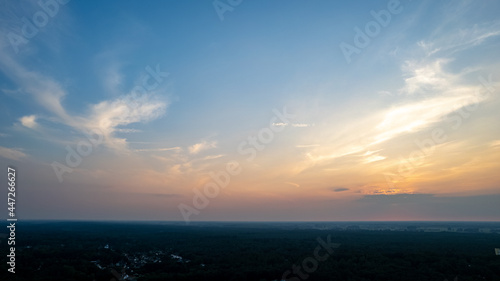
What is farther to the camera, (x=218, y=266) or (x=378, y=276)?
(x=218, y=266)

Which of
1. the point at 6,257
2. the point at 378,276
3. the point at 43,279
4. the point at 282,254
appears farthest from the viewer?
the point at 282,254

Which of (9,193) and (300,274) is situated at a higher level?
(9,193)

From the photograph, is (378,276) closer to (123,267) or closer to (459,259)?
(459,259)

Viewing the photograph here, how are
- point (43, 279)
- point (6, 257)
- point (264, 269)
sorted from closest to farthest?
point (43, 279)
point (264, 269)
point (6, 257)

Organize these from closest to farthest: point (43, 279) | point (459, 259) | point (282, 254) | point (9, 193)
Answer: point (9, 193), point (43, 279), point (459, 259), point (282, 254)

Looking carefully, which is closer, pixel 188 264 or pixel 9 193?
pixel 9 193

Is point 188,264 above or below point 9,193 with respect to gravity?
below

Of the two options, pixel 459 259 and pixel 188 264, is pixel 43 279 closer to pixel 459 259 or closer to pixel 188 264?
pixel 188 264

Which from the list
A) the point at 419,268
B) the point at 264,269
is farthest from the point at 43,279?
the point at 419,268

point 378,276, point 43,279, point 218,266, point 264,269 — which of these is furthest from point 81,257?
point 378,276
